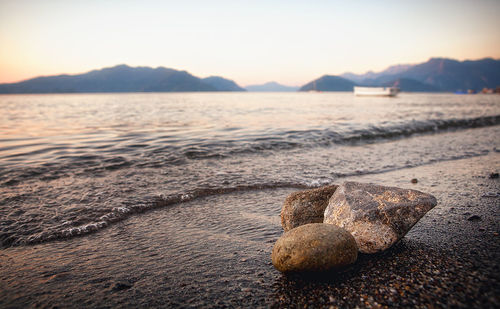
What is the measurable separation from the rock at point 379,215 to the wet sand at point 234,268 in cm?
19

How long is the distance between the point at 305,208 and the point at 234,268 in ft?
4.29

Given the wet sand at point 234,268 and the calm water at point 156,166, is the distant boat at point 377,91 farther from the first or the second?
the wet sand at point 234,268

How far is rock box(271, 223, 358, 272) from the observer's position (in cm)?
248

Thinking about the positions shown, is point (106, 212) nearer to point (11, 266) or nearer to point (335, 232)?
point (11, 266)

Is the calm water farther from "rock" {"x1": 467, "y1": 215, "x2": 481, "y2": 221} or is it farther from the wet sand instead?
"rock" {"x1": 467, "y1": 215, "x2": 481, "y2": 221}

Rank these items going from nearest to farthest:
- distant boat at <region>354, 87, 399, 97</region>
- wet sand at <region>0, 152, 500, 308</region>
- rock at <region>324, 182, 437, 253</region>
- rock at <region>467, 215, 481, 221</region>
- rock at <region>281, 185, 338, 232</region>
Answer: wet sand at <region>0, 152, 500, 308</region> → rock at <region>324, 182, 437, 253</region> → rock at <region>281, 185, 338, 232</region> → rock at <region>467, 215, 481, 221</region> → distant boat at <region>354, 87, 399, 97</region>

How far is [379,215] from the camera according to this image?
3.02m

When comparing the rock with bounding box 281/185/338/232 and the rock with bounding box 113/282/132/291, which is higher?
the rock with bounding box 281/185/338/232

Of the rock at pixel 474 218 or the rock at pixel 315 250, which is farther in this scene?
the rock at pixel 474 218

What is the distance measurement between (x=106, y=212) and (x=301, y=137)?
9865mm

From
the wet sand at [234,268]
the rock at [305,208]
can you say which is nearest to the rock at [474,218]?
the wet sand at [234,268]

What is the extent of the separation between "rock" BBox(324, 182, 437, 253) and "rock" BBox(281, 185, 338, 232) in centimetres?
36

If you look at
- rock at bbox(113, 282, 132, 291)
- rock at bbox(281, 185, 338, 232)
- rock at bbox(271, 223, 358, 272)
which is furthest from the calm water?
rock at bbox(271, 223, 358, 272)

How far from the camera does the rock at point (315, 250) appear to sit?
2.48 meters
